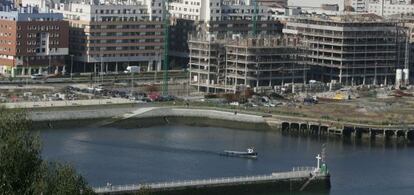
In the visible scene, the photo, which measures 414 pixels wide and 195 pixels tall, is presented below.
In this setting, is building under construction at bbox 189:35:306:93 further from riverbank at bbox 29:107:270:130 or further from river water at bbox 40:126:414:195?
river water at bbox 40:126:414:195

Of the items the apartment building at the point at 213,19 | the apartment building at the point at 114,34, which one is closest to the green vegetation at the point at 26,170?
the apartment building at the point at 114,34

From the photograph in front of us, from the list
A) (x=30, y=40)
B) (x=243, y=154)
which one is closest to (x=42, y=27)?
(x=30, y=40)

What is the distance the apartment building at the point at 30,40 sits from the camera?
1143 inches

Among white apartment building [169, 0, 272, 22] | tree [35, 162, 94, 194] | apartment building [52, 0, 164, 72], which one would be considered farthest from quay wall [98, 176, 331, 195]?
white apartment building [169, 0, 272, 22]

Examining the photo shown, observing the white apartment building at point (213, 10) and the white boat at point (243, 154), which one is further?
the white apartment building at point (213, 10)

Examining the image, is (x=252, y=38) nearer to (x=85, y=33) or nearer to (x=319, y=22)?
(x=319, y=22)

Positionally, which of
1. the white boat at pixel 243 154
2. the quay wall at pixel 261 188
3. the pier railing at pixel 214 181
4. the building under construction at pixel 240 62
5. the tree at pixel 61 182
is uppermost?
the building under construction at pixel 240 62

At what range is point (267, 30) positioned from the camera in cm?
3356

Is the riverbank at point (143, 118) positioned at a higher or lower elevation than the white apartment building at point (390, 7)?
lower

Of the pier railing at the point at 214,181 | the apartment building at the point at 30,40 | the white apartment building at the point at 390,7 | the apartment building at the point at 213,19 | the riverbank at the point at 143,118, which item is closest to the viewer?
the pier railing at the point at 214,181

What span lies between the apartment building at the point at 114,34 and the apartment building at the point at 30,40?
2.47 ft

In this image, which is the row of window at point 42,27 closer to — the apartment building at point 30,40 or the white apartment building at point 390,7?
the apartment building at point 30,40

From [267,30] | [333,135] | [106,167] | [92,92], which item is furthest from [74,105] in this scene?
[267,30]

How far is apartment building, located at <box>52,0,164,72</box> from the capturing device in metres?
30.4
